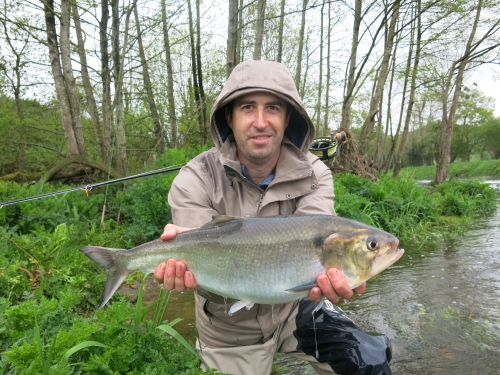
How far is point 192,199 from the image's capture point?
279cm

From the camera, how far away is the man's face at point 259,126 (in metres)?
2.82

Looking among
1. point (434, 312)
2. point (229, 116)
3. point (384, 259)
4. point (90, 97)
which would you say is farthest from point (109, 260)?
point (90, 97)

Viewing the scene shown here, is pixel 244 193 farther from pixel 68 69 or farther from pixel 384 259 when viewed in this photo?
pixel 68 69

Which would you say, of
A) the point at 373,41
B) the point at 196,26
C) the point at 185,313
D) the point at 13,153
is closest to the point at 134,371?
the point at 185,313

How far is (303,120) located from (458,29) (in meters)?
18.9

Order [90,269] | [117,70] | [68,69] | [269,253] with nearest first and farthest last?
1. [269,253]
2. [90,269]
3. [68,69]
4. [117,70]

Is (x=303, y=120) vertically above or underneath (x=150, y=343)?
above

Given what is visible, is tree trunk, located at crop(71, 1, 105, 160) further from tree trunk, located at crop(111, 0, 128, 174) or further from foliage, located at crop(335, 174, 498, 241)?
foliage, located at crop(335, 174, 498, 241)

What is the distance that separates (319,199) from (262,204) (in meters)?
0.44

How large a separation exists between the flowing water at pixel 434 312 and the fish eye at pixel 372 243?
1.88 m

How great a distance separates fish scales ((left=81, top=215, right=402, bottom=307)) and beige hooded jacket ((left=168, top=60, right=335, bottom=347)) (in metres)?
0.34

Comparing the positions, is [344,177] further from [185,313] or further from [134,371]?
[134,371]

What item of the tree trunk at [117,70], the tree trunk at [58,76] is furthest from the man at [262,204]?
the tree trunk at [58,76]

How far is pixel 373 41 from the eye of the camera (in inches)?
449
